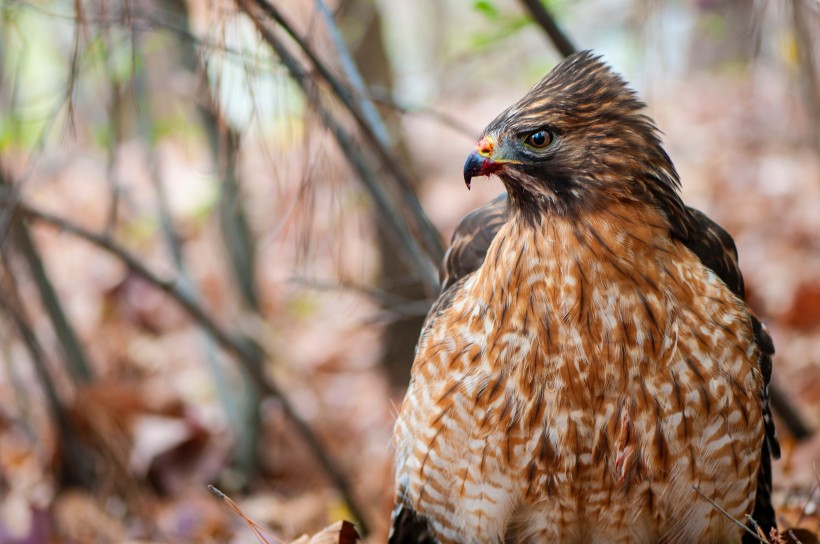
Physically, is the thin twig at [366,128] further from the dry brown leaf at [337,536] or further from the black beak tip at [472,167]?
the dry brown leaf at [337,536]

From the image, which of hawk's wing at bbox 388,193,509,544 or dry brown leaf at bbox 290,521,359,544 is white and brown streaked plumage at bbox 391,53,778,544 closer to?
hawk's wing at bbox 388,193,509,544

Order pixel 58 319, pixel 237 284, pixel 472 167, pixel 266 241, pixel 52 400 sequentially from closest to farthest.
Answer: pixel 472 167 → pixel 266 241 → pixel 52 400 → pixel 58 319 → pixel 237 284

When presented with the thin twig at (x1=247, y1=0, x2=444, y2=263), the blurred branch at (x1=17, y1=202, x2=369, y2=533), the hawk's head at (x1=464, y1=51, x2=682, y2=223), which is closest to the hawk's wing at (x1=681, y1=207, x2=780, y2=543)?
the hawk's head at (x1=464, y1=51, x2=682, y2=223)

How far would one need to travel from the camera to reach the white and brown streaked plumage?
8.37 feet

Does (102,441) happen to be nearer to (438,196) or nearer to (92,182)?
(438,196)

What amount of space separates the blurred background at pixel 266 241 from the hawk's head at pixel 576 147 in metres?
0.99

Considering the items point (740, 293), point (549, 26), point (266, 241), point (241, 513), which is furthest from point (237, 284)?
point (740, 293)

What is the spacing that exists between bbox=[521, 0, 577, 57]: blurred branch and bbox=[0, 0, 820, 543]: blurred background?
0.04 ft

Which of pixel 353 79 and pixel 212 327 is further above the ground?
pixel 353 79

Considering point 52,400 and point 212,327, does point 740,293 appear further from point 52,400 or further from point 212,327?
point 52,400

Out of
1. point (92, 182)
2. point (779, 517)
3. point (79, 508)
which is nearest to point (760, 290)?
point (779, 517)

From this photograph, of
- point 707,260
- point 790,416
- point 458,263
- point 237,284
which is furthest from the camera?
point 237,284

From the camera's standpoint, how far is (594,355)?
101 inches

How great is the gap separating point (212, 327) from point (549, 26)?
2.16 meters
